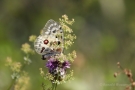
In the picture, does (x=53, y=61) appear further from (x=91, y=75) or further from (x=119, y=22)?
(x=119, y=22)

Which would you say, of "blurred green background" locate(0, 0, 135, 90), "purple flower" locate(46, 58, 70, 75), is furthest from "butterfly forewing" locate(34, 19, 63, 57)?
"blurred green background" locate(0, 0, 135, 90)

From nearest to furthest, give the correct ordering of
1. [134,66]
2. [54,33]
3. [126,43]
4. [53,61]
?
[53,61] < [54,33] < [134,66] < [126,43]

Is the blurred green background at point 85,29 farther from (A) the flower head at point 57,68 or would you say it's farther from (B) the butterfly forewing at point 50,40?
(A) the flower head at point 57,68

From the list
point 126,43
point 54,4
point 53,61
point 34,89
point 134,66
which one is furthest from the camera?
point 54,4

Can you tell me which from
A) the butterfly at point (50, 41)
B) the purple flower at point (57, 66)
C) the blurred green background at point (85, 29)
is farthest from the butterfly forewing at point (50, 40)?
the blurred green background at point (85, 29)

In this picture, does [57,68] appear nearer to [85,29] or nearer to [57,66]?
[57,66]

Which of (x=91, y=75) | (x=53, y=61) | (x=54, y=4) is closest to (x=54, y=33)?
(x=53, y=61)
